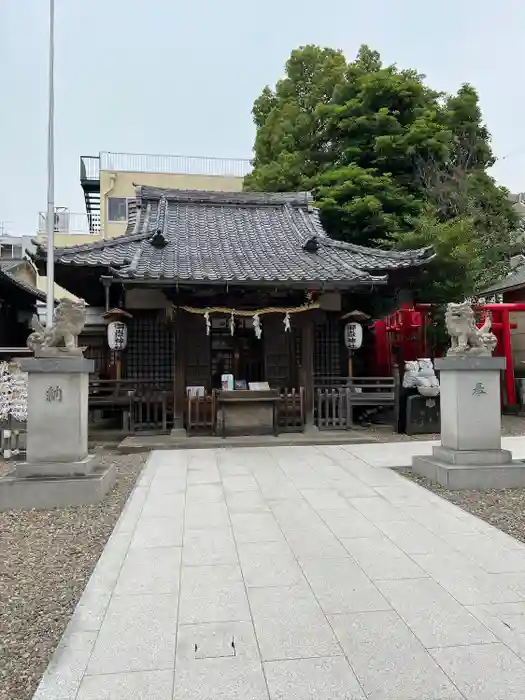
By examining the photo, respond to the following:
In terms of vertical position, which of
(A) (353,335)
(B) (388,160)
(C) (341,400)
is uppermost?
(B) (388,160)

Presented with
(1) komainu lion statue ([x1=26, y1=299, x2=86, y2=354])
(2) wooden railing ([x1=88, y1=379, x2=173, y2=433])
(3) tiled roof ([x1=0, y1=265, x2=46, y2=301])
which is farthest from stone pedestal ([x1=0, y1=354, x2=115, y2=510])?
(3) tiled roof ([x1=0, y1=265, x2=46, y2=301])

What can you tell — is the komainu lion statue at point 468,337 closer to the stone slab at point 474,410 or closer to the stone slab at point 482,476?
the stone slab at point 474,410

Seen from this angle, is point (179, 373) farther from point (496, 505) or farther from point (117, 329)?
point (496, 505)

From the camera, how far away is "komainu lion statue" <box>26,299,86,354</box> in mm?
6188

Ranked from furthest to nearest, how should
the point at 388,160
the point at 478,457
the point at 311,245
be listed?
the point at 388,160
the point at 311,245
the point at 478,457

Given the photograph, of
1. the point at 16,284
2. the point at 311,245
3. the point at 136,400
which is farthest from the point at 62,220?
the point at 136,400

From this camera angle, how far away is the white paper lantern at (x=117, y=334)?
11.1m

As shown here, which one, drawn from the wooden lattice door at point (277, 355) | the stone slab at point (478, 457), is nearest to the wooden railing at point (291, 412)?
the wooden lattice door at point (277, 355)

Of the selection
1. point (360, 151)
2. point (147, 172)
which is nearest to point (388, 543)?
point (360, 151)

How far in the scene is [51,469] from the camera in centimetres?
586

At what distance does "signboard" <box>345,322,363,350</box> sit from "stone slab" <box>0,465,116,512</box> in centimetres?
728

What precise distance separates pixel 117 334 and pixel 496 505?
322 inches

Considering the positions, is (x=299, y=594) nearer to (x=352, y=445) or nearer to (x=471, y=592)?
(x=471, y=592)

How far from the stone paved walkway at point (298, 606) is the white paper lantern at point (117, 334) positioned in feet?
19.0
